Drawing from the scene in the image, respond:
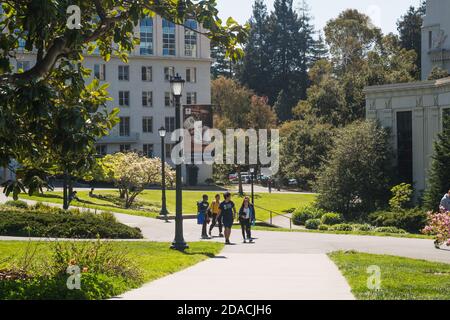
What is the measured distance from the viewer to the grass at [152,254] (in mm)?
14922

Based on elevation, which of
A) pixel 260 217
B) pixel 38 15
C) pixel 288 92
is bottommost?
pixel 260 217

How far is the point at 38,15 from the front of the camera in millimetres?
9781

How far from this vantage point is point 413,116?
45.5 meters

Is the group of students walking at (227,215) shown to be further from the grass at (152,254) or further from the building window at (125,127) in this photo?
the building window at (125,127)

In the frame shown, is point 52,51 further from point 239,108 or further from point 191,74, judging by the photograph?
point 239,108

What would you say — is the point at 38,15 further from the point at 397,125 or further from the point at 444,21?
the point at 444,21

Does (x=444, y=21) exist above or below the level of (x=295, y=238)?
above

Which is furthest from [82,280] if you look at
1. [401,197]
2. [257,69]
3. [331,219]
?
[257,69]

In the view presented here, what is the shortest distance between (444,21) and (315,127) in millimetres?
15427

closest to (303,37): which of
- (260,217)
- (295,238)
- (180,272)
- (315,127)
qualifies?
(315,127)

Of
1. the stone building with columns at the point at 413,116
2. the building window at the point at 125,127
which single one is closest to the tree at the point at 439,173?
the stone building with columns at the point at 413,116

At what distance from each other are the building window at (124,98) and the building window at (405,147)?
39.6m
